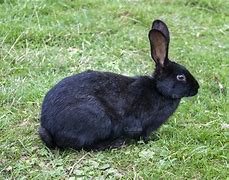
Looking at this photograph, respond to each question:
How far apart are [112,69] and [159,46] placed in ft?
4.09

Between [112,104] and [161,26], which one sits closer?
[112,104]

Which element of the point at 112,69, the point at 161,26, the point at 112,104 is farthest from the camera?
the point at 112,69

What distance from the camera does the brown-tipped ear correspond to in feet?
14.6

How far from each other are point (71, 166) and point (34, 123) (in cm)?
70

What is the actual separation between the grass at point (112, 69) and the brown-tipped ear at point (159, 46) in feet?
1.79

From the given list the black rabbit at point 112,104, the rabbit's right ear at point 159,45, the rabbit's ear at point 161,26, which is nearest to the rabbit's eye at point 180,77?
the black rabbit at point 112,104

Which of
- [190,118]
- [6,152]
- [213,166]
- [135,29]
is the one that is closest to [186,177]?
[213,166]

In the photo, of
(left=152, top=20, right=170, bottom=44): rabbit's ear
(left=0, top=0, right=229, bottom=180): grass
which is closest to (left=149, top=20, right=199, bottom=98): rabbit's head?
(left=152, top=20, right=170, bottom=44): rabbit's ear

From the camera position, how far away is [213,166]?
13.6ft

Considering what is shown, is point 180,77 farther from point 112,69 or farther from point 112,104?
point 112,69

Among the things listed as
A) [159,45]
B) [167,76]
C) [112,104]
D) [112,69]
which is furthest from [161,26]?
[112,69]

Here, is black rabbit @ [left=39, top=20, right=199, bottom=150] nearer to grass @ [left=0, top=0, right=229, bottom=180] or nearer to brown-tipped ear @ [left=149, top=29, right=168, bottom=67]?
brown-tipped ear @ [left=149, top=29, right=168, bottom=67]

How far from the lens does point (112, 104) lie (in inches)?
171

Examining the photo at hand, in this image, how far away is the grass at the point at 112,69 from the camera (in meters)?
4.16
